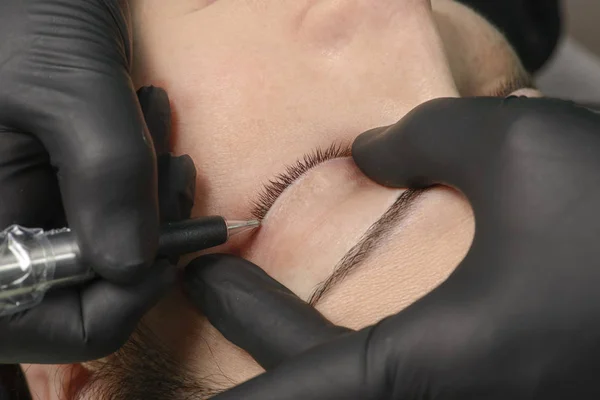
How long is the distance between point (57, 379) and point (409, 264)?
0.60 meters

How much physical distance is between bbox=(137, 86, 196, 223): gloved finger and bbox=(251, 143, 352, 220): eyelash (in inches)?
3.9

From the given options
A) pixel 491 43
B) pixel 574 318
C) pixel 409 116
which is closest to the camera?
pixel 574 318

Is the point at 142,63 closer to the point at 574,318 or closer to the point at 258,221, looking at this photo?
the point at 258,221

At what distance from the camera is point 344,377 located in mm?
616

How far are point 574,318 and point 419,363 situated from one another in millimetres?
155

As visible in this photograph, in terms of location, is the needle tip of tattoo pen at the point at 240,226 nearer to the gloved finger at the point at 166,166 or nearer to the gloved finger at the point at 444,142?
the gloved finger at the point at 166,166

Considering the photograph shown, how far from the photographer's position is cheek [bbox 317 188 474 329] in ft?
2.34

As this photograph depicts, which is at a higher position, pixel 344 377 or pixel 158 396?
pixel 344 377

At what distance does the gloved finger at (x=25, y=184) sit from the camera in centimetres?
80

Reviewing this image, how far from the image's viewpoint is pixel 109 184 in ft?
2.43

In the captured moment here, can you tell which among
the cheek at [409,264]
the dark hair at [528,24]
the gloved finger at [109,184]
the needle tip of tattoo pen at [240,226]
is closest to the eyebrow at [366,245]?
the cheek at [409,264]

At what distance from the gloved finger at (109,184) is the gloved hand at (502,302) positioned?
0.73 feet

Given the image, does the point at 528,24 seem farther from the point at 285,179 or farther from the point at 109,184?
the point at 109,184

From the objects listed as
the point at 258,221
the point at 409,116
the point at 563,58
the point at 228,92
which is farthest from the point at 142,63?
the point at 563,58
